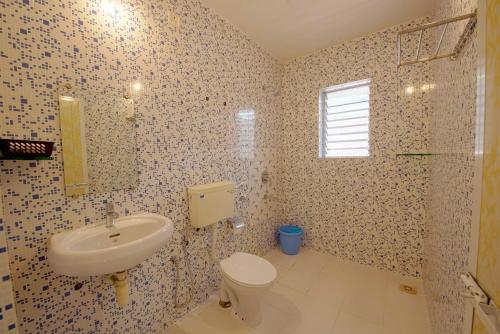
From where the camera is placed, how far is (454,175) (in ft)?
3.50

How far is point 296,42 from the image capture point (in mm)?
2307

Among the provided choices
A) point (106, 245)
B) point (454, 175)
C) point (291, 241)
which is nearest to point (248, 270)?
point (106, 245)

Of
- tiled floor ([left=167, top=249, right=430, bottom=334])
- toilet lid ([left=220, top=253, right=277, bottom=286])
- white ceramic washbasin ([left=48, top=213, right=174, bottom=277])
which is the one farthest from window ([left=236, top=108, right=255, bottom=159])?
tiled floor ([left=167, top=249, right=430, bottom=334])

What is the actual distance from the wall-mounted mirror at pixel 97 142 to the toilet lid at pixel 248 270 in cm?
94

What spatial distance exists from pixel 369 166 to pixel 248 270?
5.60 feet

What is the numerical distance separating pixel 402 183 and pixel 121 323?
264cm

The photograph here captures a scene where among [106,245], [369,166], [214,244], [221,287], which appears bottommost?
[221,287]

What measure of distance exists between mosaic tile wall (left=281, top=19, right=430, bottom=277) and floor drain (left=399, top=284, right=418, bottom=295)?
20cm

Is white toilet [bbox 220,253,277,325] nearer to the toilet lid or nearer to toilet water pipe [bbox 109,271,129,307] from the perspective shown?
the toilet lid

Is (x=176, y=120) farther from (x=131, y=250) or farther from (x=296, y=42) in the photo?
(x=296, y=42)

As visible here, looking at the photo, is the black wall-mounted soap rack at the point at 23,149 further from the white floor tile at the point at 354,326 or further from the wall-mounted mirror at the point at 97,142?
the white floor tile at the point at 354,326

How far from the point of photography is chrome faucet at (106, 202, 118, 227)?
1.14 meters

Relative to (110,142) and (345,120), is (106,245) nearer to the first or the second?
(110,142)

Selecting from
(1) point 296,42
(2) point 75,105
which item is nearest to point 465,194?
(2) point 75,105
